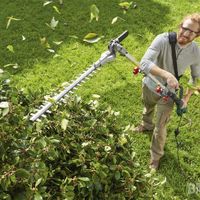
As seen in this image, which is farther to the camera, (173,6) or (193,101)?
(173,6)

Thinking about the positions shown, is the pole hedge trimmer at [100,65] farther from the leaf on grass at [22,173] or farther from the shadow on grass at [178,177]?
the shadow on grass at [178,177]

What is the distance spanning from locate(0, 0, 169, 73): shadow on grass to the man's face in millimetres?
3169

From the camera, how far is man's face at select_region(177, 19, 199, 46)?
12.8ft

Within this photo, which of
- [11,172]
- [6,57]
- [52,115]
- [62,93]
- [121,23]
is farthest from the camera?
[121,23]

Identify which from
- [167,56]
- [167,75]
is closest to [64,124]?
[167,75]

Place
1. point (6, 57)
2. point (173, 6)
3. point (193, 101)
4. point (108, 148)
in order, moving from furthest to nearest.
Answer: point (173, 6) < point (6, 57) < point (193, 101) < point (108, 148)

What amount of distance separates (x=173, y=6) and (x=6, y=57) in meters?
3.95

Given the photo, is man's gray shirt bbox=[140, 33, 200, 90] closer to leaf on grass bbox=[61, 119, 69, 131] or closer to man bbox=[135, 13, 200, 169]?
man bbox=[135, 13, 200, 169]

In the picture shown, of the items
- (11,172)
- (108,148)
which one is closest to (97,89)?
(108,148)

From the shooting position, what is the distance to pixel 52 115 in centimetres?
273

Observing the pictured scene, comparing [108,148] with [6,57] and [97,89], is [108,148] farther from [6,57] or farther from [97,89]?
[6,57]

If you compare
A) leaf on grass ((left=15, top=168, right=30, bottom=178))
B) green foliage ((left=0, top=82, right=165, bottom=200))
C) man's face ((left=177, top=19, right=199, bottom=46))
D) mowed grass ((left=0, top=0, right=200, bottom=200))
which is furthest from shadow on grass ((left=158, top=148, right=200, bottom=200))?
leaf on grass ((left=15, top=168, right=30, bottom=178))

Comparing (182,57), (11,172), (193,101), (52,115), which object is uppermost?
Answer: (11,172)

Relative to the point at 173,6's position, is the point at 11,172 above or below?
above
